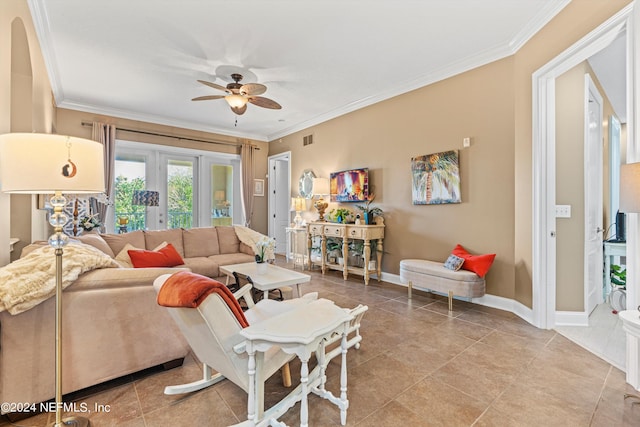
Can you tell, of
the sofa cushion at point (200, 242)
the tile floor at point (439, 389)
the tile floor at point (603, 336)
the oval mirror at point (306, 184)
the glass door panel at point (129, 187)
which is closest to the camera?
the tile floor at point (439, 389)

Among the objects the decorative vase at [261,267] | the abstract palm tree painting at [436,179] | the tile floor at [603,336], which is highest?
the abstract palm tree painting at [436,179]

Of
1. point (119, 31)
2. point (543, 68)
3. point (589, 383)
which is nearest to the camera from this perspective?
point (589, 383)

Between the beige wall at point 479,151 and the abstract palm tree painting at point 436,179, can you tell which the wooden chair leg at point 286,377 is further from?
the abstract palm tree painting at point 436,179

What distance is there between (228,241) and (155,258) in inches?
49.6

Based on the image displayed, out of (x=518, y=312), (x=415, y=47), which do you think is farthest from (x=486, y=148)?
(x=518, y=312)

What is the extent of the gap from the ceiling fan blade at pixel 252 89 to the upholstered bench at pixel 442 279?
→ 276 centimetres

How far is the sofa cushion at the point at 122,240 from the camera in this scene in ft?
11.8

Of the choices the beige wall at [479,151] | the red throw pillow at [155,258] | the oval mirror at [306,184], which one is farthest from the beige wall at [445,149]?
the red throw pillow at [155,258]

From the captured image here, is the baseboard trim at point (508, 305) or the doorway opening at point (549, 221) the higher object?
the doorway opening at point (549, 221)

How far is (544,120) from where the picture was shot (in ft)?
9.42

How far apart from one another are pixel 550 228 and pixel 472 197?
2.87ft

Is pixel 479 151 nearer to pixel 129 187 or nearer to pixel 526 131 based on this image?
pixel 526 131

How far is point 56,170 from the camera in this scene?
145 cm

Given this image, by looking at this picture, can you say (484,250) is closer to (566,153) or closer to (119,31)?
(566,153)
